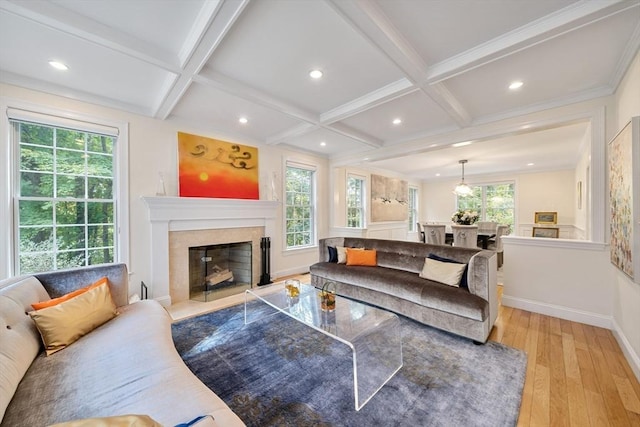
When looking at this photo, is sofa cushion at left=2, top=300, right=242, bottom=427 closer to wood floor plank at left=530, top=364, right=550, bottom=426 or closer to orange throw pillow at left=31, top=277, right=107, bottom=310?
orange throw pillow at left=31, top=277, right=107, bottom=310

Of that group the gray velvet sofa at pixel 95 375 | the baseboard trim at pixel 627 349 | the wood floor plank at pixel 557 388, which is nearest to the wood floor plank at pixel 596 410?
the wood floor plank at pixel 557 388

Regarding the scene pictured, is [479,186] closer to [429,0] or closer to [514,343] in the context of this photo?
[514,343]

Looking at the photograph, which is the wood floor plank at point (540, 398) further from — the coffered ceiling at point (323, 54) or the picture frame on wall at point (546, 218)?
the picture frame on wall at point (546, 218)

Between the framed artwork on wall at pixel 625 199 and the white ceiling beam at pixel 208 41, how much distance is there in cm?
303

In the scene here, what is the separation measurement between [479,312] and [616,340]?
4.87 ft

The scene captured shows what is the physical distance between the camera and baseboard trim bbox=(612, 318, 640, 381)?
6.19 ft

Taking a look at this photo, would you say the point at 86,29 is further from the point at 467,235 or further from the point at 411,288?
the point at 467,235

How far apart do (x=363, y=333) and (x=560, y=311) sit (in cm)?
278

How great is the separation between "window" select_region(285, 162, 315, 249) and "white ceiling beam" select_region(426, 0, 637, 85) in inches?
128

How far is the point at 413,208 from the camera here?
8773mm

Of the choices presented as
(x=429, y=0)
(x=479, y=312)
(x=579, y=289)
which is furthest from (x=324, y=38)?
(x=579, y=289)

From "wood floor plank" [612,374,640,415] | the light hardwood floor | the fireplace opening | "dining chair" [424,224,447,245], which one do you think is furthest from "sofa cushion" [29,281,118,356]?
"dining chair" [424,224,447,245]

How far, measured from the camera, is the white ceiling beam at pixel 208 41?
4.98 feet

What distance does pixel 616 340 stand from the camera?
2381 mm
